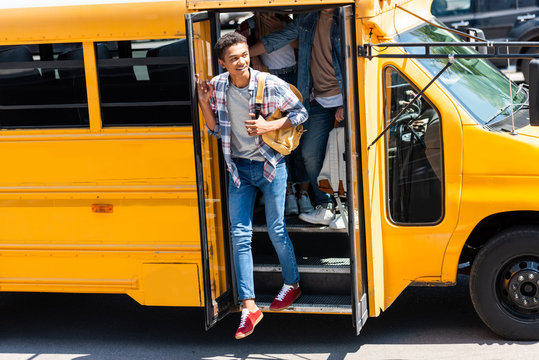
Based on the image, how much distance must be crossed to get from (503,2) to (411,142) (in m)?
9.68

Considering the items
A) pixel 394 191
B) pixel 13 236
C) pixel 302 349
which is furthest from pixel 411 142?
pixel 13 236

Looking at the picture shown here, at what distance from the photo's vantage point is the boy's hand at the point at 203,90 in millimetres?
5188

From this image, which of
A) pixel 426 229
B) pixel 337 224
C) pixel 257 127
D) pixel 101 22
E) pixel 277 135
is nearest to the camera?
pixel 257 127

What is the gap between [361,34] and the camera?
203 inches

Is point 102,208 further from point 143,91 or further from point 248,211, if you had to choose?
point 248,211

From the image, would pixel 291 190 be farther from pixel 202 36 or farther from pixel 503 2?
pixel 503 2

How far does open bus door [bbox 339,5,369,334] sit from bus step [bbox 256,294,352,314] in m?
0.19

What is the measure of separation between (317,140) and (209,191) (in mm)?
940

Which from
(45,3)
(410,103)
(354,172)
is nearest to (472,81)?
(410,103)

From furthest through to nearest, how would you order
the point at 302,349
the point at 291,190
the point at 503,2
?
the point at 503,2, the point at 291,190, the point at 302,349

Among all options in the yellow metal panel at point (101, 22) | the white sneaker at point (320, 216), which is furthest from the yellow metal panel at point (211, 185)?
the white sneaker at point (320, 216)

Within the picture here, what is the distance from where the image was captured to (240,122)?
5.33 m

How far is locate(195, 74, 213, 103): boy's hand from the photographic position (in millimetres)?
5188

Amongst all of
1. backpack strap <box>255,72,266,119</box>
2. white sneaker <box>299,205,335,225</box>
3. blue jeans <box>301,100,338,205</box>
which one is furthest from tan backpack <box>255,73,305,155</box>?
white sneaker <box>299,205,335,225</box>
